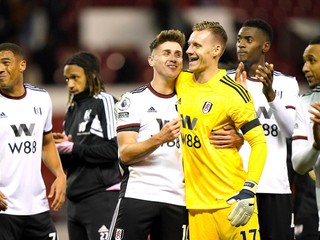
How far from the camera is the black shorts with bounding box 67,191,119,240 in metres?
8.74

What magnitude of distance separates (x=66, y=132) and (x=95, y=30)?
31.3 ft

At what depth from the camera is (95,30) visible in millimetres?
18547

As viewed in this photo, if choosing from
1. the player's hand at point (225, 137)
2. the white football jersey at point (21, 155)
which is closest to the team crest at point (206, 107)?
the player's hand at point (225, 137)

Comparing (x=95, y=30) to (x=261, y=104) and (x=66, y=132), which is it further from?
(x=261, y=104)

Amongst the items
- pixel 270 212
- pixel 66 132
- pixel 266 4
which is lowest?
pixel 270 212

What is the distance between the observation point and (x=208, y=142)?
710 centimetres

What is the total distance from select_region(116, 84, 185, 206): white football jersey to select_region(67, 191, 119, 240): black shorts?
1369 millimetres

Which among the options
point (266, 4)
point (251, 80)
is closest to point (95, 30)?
point (266, 4)

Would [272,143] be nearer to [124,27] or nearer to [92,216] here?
[92,216]

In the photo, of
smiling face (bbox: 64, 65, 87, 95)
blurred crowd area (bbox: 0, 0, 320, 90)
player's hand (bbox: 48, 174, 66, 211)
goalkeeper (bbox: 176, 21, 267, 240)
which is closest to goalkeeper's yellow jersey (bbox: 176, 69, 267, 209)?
goalkeeper (bbox: 176, 21, 267, 240)

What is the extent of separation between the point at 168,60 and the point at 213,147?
0.84 meters

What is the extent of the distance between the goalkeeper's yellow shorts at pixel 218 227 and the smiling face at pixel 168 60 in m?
1.11

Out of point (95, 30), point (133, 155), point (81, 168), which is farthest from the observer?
point (95, 30)

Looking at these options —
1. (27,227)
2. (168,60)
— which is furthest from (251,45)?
(27,227)
